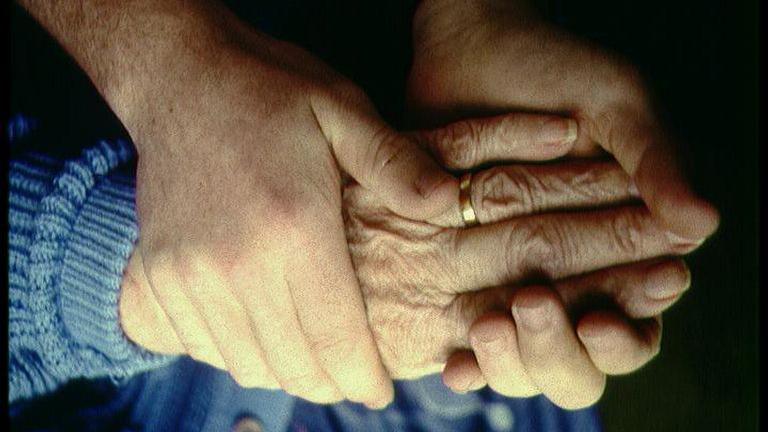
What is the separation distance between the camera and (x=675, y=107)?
2.23ft

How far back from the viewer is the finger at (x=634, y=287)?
17.9 inches

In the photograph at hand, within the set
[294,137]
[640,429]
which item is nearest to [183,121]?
[294,137]

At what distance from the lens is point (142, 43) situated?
54cm

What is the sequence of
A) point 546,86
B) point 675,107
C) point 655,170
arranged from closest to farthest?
point 655,170 < point 546,86 < point 675,107

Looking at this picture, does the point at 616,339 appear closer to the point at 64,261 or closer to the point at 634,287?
the point at 634,287

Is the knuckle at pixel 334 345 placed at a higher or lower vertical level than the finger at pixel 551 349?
lower

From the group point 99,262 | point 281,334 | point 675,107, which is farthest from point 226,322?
point 675,107

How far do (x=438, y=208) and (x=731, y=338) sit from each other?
43 centimetres

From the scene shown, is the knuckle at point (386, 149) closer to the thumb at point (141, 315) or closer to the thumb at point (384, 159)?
the thumb at point (384, 159)

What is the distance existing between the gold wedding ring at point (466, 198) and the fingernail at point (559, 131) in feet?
0.22

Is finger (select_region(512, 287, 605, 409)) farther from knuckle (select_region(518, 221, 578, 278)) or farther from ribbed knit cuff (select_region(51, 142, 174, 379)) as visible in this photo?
ribbed knit cuff (select_region(51, 142, 174, 379))

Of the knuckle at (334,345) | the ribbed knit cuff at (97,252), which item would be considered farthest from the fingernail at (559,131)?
the ribbed knit cuff at (97,252)

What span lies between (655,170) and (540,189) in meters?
0.10

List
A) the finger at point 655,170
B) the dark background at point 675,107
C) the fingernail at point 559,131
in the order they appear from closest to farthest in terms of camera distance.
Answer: the finger at point 655,170 → the fingernail at point 559,131 → the dark background at point 675,107
